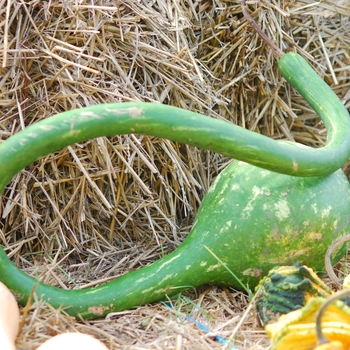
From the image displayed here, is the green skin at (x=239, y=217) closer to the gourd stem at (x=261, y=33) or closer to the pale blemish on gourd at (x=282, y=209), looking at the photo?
the pale blemish on gourd at (x=282, y=209)

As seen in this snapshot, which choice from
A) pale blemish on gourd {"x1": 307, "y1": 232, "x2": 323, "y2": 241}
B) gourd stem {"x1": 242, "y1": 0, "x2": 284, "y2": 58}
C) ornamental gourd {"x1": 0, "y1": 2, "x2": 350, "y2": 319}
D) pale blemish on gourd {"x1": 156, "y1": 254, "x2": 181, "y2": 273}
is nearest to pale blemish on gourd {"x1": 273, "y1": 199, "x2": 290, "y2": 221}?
ornamental gourd {"x1": 0, "y1": 2, "x2": 350, "y2": 319}

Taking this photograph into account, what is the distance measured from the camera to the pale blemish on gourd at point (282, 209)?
197 cm

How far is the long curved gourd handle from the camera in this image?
1.66m

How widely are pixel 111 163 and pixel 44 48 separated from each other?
474 millimetres

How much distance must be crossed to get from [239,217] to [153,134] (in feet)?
1.55

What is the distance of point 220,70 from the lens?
251cm

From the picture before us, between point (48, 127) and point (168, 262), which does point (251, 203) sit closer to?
point (168, 262)

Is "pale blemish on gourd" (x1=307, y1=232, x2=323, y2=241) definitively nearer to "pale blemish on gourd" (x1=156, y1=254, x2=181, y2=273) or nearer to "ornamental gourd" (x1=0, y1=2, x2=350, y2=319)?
"ornamental gourd" (x1=0, y1=2, x2=350, y2=319)

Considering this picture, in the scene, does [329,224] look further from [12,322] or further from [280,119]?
[12,322]

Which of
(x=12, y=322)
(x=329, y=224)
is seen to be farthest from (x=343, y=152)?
(x=12, y=322)

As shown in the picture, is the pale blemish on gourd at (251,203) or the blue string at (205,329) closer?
the blue string at (205,329)

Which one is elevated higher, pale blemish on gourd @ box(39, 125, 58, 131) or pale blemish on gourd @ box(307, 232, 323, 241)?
pale blemish on gourd @ box(39, 125, 58, 131)

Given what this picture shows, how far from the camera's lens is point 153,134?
1736mm

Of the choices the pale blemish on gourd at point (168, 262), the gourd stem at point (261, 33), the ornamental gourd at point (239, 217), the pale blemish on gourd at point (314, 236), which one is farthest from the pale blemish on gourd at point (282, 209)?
the gourd stem at point (261, 33)
